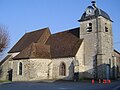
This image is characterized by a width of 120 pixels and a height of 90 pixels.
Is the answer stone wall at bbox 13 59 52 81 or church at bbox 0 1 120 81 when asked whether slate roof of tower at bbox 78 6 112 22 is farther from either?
stone wall at bbox 13 59 52 81

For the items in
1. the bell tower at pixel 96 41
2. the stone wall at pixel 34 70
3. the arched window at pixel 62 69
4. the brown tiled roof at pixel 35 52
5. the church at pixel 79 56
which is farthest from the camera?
the brown tiled roof at pixel 35 52

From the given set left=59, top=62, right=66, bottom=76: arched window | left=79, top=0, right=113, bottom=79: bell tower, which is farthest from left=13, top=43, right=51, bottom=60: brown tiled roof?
left=79, top=0, right=113, bottom=79: bell tower

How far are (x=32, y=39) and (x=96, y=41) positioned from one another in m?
13.5

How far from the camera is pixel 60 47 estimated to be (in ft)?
111

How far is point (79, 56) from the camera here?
31125mm

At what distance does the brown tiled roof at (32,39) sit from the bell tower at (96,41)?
324 inches

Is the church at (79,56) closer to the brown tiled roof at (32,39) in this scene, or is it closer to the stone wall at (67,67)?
the stone wall at (67,67)

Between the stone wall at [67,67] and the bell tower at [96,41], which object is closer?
the bell tower at [96,41]

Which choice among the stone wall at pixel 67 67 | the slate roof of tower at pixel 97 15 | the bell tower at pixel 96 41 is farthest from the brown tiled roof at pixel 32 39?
the slate roof of tower at pixel 97 15

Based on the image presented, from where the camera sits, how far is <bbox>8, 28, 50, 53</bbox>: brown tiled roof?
37781mm

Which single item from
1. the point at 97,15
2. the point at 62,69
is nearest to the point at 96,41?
the point at 97,15

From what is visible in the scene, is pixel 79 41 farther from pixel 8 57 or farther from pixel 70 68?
pixel 8 57

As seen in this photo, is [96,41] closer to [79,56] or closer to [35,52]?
[79,56]

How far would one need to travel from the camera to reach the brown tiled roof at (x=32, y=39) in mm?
37781
